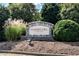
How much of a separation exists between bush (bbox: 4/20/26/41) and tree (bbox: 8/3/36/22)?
0.64 feet

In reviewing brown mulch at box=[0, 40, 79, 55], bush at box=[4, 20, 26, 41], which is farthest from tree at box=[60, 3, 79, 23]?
bush at box=[4, 20, 26, 41]

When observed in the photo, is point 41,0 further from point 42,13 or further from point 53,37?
point 53,37

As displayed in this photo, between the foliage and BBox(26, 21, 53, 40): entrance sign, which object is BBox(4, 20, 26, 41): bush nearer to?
BBox(26, 21, 53, 40): entrance sign

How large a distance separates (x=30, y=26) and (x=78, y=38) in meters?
1.57

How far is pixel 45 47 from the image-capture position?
8953 mm

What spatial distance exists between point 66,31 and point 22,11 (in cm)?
153

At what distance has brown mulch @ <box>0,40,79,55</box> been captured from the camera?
28.7 ft

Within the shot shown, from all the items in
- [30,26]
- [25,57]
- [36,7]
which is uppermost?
[36,7]

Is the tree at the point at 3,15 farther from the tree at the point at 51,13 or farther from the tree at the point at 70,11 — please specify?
the tree at the point at 70,11

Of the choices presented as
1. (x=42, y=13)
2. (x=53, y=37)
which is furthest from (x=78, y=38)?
(x=42, y=13)

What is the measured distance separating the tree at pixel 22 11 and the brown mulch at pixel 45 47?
2.60 ft

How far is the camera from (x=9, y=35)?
9609 millimetres

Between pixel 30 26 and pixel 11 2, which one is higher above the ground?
pixel 11 2

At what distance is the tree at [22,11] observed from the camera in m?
9.30
